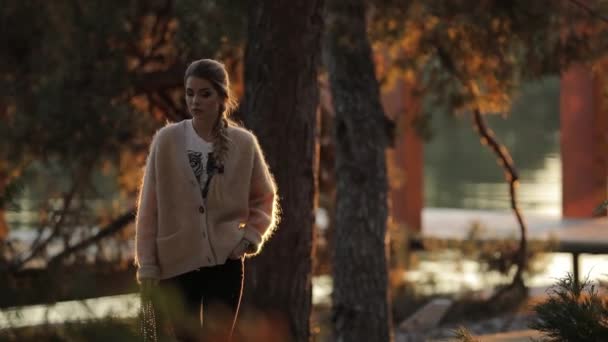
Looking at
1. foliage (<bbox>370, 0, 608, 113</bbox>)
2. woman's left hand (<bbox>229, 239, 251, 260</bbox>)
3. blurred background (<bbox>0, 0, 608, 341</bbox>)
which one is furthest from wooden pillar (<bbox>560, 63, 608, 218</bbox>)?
woman's left hand (<bbox>229, 239, 251, 260</bbox>)

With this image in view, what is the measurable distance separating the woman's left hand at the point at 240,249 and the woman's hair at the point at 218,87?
1.09ft

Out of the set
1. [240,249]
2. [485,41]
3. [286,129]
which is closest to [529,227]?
[485,41]

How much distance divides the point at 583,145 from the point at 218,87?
52.9 ft

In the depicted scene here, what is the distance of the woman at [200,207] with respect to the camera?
4.62 meters

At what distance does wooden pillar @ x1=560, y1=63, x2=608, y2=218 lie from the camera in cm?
1988

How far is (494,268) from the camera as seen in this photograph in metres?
15.7

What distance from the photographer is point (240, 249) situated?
4.80 m

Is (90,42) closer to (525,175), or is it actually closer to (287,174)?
(287,174)

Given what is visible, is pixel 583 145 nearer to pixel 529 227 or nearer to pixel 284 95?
pixel 529 227

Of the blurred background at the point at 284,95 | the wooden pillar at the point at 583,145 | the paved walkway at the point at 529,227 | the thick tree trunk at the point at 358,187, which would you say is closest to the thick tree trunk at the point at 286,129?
the blurred background at the point at 284,95

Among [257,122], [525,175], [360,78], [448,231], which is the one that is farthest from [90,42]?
[525,175]

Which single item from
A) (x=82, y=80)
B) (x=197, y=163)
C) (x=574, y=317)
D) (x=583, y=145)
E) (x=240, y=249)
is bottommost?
(x=574, y=317)

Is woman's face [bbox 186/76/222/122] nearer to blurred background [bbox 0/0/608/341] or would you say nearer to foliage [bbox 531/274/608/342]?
foliage [bbox 531/274/608/342]

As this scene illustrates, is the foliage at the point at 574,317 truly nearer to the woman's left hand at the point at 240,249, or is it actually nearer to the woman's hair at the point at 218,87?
the woman's left hand at the point at 240,249
